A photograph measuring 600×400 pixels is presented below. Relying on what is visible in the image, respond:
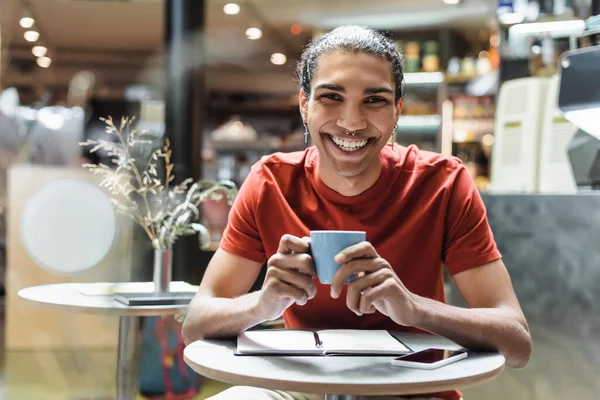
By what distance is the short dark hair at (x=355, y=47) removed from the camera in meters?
1.58

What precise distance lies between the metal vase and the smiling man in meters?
0.92

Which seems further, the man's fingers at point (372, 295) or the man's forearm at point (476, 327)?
the man's forearm at point (476, 327)

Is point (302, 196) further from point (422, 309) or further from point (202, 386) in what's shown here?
point (202, 386)

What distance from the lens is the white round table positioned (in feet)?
7.12

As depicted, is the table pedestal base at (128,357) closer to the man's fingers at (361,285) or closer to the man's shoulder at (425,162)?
the man's shoulder at (425,162)

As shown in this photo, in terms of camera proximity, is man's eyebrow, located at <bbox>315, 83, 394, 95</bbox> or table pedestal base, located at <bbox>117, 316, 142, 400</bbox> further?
table pedestal base, located at <bbox>117, 316, 142, 400</bbox>

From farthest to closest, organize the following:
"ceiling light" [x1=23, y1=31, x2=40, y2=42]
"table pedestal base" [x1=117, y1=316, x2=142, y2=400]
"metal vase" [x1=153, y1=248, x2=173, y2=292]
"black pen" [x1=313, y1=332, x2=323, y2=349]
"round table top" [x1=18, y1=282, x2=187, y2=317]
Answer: "ceiling light" [x1=23, y1=31, x2=40, y2=42], "metal vase" [x1=153, y1=248, x2=173, y2=292], "table pedestal base" [x1=117, y1=316, x2=142, y2=400], "round table top" [x1=18, y1=282, x2=187, y2=317], "black pen" [x1=313, y1=332, x2=323, y2=349]

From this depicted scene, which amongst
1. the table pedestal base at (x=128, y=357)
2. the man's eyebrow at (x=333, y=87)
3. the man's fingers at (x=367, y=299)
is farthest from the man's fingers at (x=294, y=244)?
the table pedestal base at (x=128, y=357)

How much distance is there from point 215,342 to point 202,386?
178cm

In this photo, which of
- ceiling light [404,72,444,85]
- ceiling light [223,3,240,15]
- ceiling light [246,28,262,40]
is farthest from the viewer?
ceiling light [246,28,262,40]

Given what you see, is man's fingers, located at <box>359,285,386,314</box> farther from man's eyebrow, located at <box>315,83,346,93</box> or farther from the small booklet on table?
the small booklet on table

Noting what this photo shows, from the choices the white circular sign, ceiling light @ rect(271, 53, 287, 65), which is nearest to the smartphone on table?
the white circular sign

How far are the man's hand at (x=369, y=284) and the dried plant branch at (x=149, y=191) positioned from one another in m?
1.42

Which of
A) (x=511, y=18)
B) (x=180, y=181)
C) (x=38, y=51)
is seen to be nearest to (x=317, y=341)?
(x=180, y=181)
